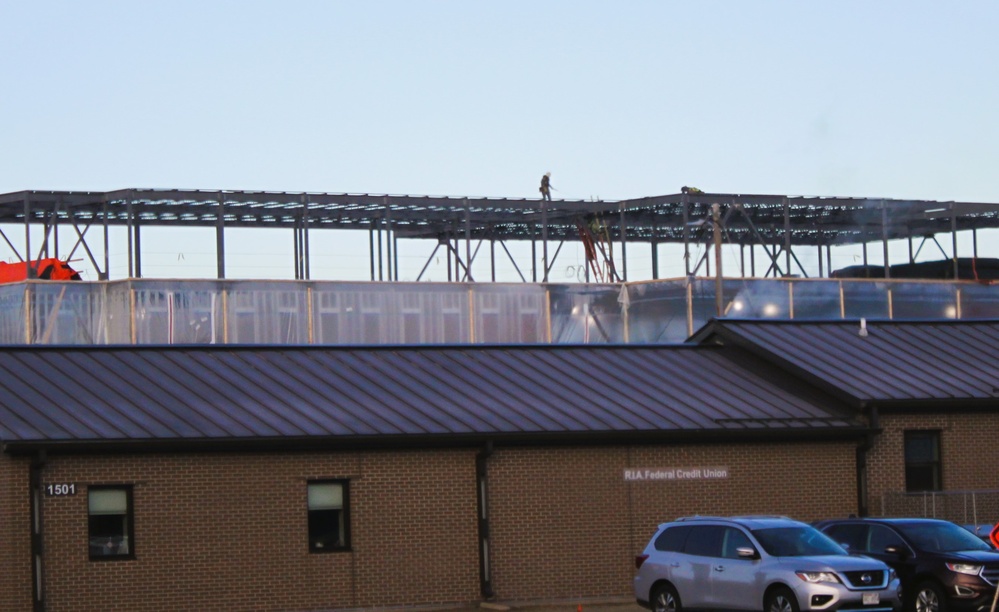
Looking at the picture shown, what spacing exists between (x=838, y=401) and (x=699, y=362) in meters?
3.13

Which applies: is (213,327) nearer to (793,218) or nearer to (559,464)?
(559,464)

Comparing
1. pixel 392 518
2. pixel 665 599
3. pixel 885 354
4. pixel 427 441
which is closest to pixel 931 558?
pixel 665 599

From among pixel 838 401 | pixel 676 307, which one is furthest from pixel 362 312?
pixel 838 401

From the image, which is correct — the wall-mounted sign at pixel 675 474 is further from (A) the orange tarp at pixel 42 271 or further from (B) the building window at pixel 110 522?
(A) the orange tarp at pixel 42 271

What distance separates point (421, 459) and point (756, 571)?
7579 mm

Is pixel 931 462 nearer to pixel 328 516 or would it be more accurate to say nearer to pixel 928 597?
pixel 928 597

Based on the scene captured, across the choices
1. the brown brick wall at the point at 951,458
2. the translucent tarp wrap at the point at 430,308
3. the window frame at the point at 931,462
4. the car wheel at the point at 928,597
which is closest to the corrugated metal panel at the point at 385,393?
the brown brick wall at the point at 951,458

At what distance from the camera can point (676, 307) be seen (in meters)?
46.3

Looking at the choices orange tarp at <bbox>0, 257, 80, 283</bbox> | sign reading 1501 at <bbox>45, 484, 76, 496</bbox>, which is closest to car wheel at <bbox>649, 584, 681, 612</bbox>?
sign reading 1501 at <bbox>45, 484, 76, 496</bbox>

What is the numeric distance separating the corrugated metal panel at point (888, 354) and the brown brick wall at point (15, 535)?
1544cm

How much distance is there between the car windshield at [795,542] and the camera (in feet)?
72.1

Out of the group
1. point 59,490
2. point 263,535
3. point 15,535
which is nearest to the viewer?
point 15,535

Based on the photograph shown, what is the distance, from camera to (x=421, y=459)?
27.5m

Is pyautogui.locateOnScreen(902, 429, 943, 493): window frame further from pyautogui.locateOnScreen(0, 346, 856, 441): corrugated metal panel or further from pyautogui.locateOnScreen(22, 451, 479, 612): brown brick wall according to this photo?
pyautogui.locateOnScreen(22, 451, 479, 612): brown brick wall
